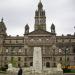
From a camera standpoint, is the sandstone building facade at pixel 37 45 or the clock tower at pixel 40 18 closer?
the sandstone building facade at pixel 37 45

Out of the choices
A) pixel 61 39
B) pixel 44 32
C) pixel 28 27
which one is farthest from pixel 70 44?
pixel 28 27

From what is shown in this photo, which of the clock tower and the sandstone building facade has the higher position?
the clock tower

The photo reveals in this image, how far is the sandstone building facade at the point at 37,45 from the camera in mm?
106688

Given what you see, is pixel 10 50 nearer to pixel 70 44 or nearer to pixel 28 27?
pixel 28 27

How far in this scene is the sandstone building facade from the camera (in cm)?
10669

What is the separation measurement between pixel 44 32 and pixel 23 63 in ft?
53.3

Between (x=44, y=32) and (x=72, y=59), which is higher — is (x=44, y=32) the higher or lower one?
the higher one

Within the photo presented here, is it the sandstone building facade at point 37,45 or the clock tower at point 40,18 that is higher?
the clock tower at point 40,18

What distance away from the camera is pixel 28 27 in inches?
4540

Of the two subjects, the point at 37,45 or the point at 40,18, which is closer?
the point at 37,45

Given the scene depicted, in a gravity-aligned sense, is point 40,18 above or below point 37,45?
above

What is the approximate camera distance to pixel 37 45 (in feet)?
358

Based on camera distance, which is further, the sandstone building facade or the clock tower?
the clock tower

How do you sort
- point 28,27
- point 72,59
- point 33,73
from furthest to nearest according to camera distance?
point 28,27, point 72,59, point 33,73
